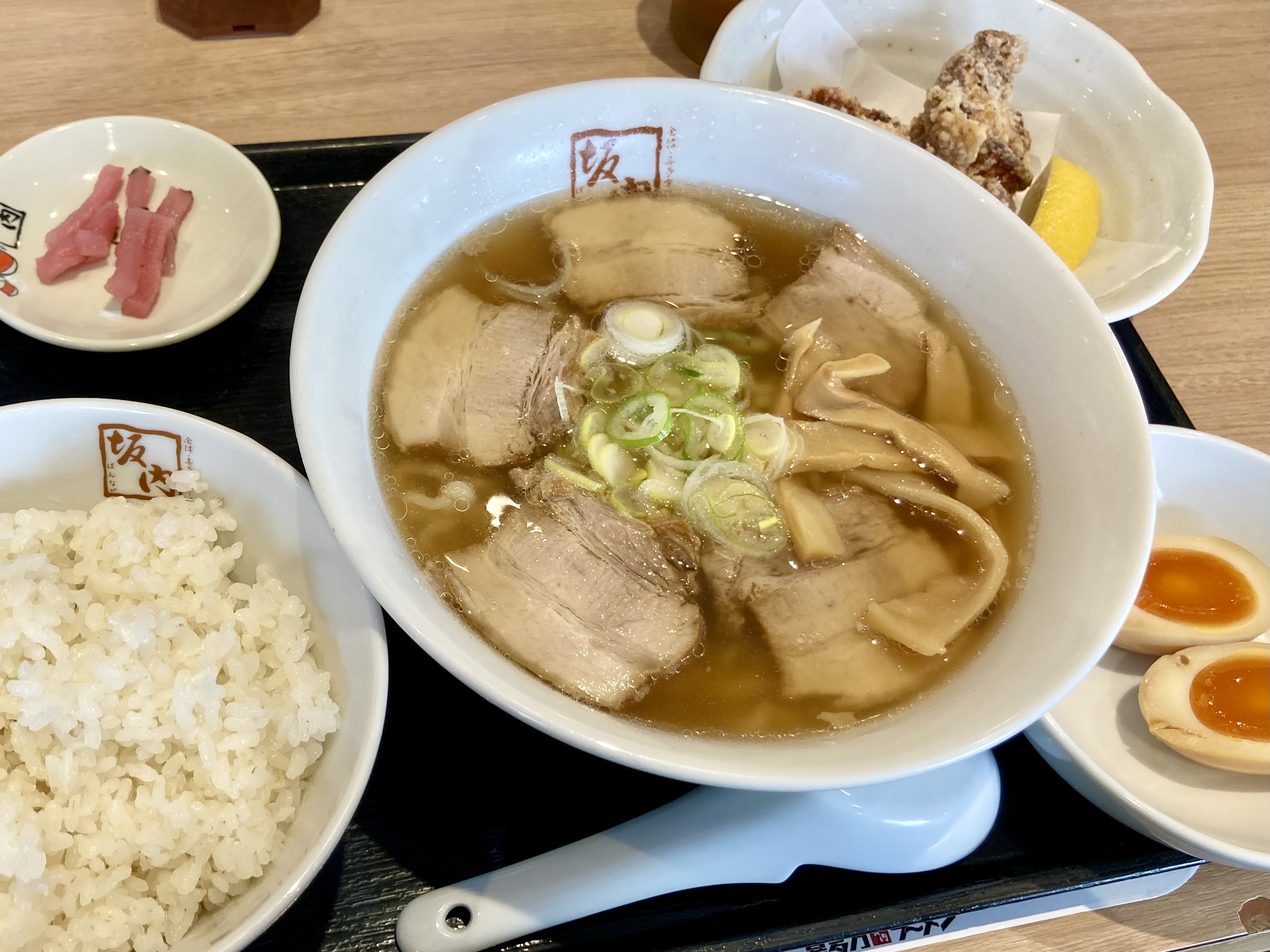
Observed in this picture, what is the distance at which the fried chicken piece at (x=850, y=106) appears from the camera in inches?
78.0

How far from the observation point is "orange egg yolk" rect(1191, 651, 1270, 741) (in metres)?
1.44

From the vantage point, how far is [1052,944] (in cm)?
140

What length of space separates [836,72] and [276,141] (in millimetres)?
1581

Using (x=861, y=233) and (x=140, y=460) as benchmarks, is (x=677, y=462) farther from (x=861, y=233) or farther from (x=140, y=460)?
(x=140, y=460)

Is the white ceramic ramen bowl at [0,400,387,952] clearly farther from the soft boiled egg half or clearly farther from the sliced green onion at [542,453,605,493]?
the soft boiled egg half

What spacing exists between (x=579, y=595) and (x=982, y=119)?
61.8 inches

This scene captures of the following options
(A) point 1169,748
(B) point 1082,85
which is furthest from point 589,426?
(B) point 1082,85

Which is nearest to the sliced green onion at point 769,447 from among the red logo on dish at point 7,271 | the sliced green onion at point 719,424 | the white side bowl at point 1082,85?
Result: the sliced green onion at point 719,424

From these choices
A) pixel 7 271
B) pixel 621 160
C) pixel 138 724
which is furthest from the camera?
pixel 7 271

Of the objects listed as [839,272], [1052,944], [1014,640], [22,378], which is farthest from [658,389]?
[22,378]

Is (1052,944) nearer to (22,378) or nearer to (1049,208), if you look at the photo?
(1049,208)

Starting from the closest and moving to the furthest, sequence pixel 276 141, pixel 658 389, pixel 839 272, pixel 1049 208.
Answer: pixel 658 389
pixel 839 272
pixel 1049 208
pixel 276 141

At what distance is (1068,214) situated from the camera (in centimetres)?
204

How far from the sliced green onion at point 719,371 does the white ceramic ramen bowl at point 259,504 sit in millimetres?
730
